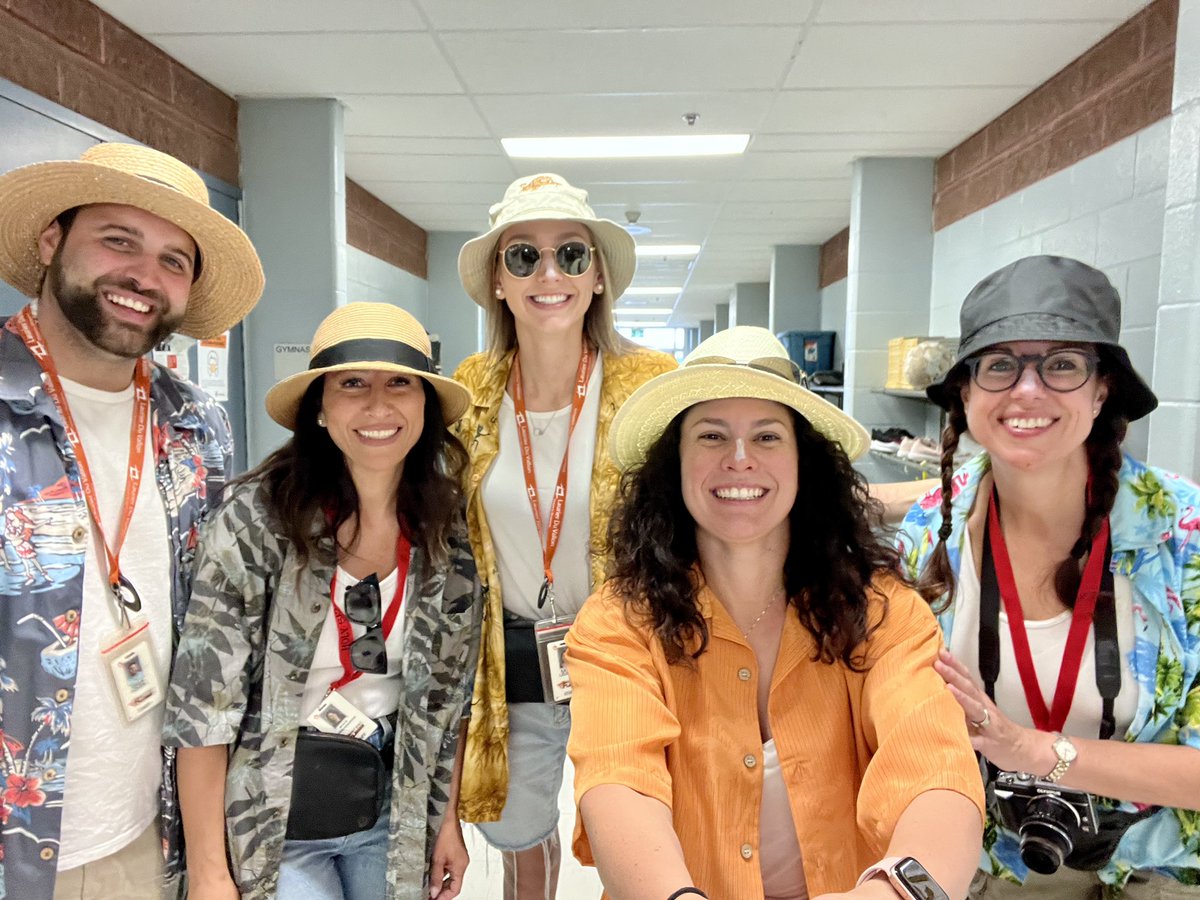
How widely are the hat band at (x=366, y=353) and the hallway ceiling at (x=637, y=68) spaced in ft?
6.32

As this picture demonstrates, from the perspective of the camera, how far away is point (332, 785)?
144 cm

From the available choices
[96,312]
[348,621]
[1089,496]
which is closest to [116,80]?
[96,312]

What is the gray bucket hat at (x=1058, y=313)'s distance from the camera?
1.27 metres

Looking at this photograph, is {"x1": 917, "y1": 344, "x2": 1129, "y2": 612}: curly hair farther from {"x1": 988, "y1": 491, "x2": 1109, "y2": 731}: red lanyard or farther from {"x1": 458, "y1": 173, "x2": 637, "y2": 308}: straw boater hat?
{"x1": 458, "y1": 173, "x2": 637, "y2": 308}: straw boater hat

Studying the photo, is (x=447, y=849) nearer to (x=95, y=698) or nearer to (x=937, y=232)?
(x=95, y=698)

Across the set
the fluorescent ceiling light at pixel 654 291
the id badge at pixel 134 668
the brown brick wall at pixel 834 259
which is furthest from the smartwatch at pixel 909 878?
the fluorescent ceiling light at pixel 654 291

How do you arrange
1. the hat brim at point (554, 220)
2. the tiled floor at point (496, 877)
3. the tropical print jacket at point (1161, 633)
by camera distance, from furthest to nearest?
1. the tiled floor at point (496, 877)
2. the hat brim at point (554, 220)
3. the tropical print jacket at point (1161, 633)

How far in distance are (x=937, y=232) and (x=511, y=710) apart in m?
4.42

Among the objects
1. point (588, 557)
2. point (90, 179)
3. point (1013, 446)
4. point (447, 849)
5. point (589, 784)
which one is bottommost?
point (447, 849)

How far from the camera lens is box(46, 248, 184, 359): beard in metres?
→ 1.33

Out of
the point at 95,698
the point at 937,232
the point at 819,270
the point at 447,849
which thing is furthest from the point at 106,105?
the point at 819,270

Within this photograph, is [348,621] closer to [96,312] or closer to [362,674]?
[362,674]

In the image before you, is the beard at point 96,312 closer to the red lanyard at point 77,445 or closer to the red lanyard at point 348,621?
the red lanyard at point 77,445

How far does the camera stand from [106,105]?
291 cm
